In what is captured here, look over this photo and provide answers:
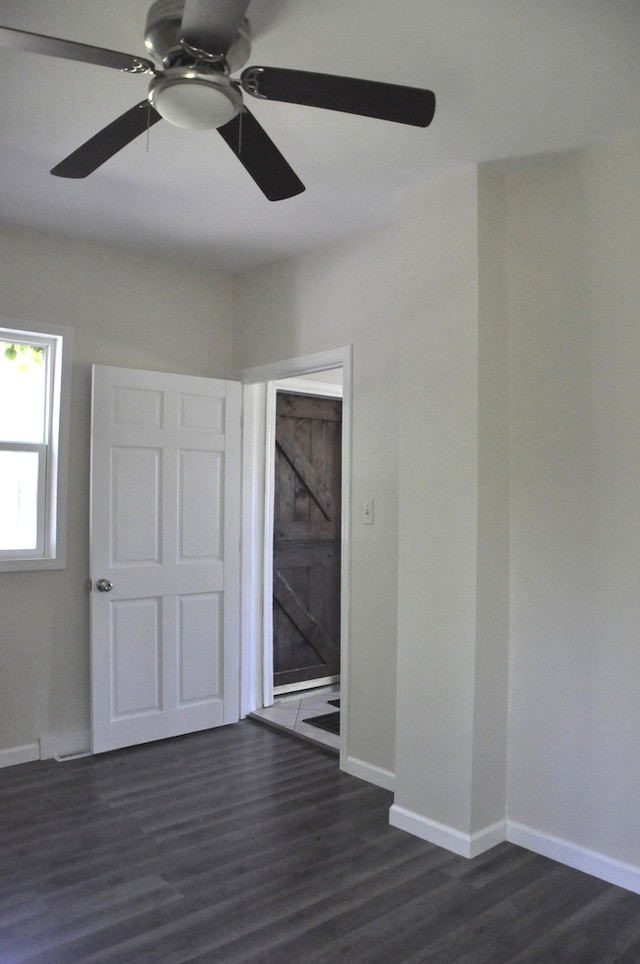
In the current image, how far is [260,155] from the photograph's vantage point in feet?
7.20

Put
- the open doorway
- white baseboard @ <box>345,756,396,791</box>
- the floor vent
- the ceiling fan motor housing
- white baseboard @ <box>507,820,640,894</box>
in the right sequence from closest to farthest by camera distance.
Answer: the ceiling fan motor housing, white baseboard @ <box>507,820,640,894</box>, white baseboard @ <box>345,756,396,791</box>, the floor vent, the open doorway

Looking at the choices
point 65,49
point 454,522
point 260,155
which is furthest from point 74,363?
point 65,49

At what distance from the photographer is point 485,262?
2982 millimetres

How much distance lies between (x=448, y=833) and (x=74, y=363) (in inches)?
118

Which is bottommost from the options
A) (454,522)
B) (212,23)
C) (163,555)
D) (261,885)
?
(261,885)

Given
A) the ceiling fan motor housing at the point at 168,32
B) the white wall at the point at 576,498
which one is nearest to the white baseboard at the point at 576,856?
the white wall at the point at 576,498

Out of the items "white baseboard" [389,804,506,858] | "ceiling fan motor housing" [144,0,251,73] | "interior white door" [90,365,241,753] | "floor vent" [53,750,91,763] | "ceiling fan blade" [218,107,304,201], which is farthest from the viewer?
"interior white door" [90,365,241,753]

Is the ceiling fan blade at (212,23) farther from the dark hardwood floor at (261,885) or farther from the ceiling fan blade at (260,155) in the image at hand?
the dark hardwood floor at (261,885)

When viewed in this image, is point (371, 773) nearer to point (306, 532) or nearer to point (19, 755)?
point (19, 755)

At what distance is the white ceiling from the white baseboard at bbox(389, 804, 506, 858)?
8.90ft

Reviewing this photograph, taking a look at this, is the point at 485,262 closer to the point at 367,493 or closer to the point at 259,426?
the point at 367,493

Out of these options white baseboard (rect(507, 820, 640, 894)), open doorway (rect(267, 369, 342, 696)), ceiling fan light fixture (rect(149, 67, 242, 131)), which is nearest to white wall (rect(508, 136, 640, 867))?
white baseboard (rect(507, 820, 640, 894))

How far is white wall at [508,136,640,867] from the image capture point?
2676mm

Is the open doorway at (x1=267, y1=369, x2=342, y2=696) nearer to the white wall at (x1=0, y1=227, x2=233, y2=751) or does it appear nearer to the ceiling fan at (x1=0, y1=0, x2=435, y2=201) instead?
the white wall at (x1=0, y1=227, x2=233, y2=751)
